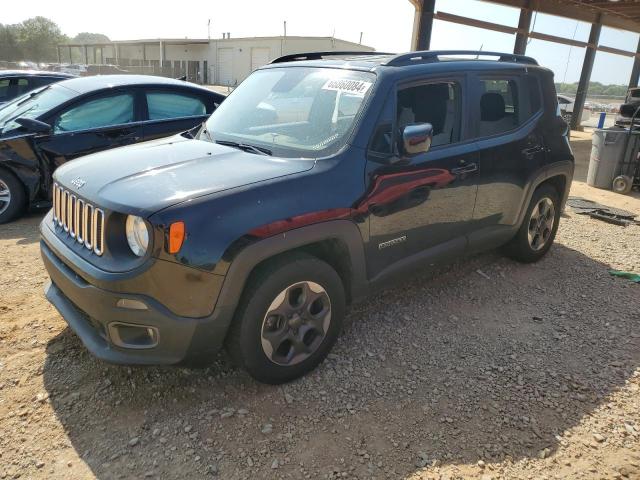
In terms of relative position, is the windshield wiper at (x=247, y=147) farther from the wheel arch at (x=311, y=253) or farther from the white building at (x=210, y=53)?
the white building at (x=210, y=53)

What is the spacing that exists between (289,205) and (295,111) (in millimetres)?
1086

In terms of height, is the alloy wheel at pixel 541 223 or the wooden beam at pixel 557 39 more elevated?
the wooden beam at pixel 557 39

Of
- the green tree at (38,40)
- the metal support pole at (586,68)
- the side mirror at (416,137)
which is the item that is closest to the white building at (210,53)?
the green tree at (38,40)

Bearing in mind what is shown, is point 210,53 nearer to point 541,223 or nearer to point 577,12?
Result: point 577,12

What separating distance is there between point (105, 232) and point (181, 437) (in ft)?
3.57

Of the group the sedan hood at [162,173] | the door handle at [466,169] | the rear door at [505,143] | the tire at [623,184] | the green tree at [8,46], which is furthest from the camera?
the green tree at [8,46]

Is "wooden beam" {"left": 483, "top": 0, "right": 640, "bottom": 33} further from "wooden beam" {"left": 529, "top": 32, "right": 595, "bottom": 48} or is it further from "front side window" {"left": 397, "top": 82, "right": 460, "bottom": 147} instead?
"front side window" {"left": 397, "top": 82, "right": 460, "bottom": 147}

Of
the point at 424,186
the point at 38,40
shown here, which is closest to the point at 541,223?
the point at 424,186

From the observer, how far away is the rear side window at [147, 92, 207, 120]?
6.02 meters

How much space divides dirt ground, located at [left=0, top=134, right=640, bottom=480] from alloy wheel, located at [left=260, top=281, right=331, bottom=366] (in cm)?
21

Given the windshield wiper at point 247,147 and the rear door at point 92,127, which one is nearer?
the windshield wiper at point 247,147

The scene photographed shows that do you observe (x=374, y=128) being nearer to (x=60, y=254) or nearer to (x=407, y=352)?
(x=407, y=352)

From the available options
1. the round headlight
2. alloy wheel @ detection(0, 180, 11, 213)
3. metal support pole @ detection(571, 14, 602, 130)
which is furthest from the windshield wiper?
metal support pole @ detection(571, 14, 602, 130)

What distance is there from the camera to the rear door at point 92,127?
5.51m
